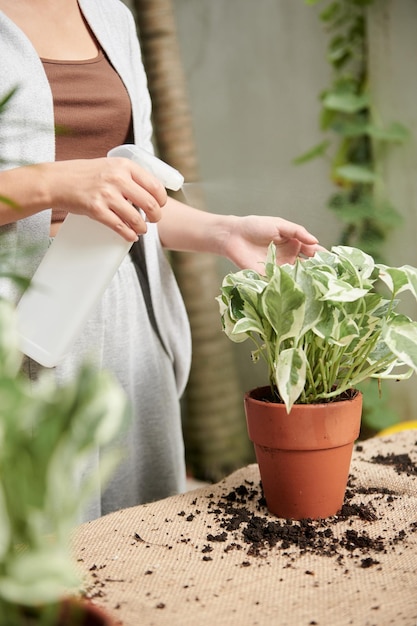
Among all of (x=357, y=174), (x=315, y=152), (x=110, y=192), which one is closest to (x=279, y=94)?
(x=315, y=152)

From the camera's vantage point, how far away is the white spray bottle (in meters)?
0.87

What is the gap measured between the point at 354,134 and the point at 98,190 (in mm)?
1459

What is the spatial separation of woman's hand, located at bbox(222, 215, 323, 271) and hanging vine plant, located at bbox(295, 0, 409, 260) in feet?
3.65

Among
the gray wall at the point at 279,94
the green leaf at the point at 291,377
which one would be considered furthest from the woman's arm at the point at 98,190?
the gray wall at the point at 279,94

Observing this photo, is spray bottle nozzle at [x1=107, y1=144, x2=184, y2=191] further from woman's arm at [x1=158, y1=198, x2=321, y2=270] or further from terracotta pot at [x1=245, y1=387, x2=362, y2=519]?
terracotta pot at [x1=245, y1=387, x2=362, y2=519]

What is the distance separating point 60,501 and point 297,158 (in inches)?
80.7

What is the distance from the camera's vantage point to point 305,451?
0.82m

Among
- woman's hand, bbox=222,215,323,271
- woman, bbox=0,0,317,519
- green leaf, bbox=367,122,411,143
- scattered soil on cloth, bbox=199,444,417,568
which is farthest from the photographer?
green leaf, bbox=367,122,411,143

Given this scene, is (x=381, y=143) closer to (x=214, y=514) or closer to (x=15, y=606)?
(x=214, y=514)

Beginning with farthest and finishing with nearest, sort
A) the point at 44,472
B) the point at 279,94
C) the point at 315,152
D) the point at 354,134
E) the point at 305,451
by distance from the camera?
the point at 279,94, the point at 315,152, the point at 354,134, the point at 305,451, the point at 44,472

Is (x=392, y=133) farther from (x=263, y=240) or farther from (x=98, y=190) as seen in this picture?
(x=98, y=190)

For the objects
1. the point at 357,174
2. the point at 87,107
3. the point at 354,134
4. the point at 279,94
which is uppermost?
the point at 87,107

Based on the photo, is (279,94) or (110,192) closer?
(110,192)

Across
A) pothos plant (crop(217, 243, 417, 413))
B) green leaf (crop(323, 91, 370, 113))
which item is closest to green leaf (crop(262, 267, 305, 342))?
pothos plant (crop(217, 243, 417, 413))
